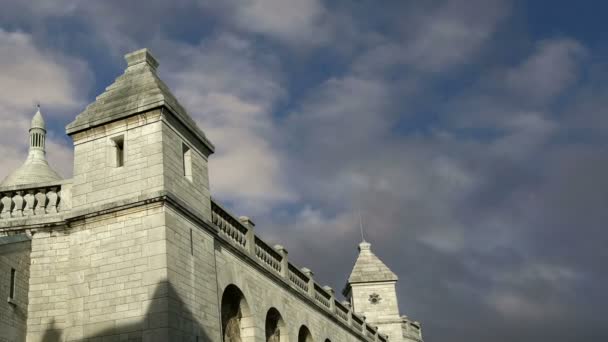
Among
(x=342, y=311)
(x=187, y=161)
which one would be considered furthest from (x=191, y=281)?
(x=342, y=311)

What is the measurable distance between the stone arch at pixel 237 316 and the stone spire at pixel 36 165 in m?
22.2

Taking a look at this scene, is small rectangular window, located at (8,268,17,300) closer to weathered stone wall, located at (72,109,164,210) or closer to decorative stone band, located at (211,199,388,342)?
weathered stone wall, located at (72,109,164,210)

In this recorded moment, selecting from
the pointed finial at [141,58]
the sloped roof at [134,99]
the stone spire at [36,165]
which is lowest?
the sloped roof at [134,99]

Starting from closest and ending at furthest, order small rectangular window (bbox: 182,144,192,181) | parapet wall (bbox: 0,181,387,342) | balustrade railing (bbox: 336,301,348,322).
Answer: parapet wall (bbox: 0,181,387,342)
small rectangular window (bbox: 182,144,192,181)
balustrade railing (bbox: 336,301,348,322)

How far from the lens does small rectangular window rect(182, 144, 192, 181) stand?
1633 centimetres

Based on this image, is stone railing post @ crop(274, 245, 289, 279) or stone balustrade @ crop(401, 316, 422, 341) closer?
stone railing post @ crop(274, 245, 289, 279)

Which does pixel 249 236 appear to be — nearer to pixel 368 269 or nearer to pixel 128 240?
pixel 128 240

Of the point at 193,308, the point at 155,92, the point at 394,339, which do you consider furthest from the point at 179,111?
the point at 394,339

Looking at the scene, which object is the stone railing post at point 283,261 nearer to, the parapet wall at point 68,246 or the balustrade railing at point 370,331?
the parapet wall at point 68,246

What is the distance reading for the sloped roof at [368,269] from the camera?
42562 millimetres

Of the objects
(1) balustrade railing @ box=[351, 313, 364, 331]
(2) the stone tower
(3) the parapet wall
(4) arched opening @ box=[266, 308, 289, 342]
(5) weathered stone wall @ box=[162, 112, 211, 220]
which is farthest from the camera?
(2) the stone tower

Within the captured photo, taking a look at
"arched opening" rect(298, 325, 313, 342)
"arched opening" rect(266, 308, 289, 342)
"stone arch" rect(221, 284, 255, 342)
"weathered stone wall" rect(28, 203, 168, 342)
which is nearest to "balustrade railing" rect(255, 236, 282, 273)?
"arched opening" rect(266, 308, 289, 342)

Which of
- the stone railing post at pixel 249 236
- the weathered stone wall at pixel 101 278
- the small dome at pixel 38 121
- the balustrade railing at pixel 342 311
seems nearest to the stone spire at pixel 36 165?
the small dome at pixel 38 121

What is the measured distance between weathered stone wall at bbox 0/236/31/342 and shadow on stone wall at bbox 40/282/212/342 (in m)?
0.63
